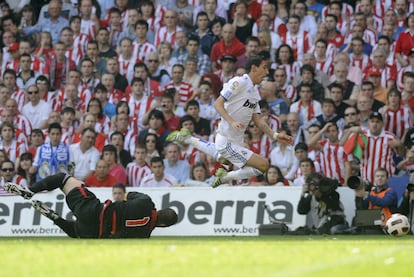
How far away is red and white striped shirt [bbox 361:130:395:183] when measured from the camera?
63.0 ft

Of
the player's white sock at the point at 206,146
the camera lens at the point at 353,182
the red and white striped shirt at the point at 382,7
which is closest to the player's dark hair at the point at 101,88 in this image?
the player's white sock at the point at 206,146

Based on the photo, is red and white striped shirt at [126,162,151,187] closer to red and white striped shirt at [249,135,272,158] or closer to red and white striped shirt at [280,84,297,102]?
red and white striped shirt at [249,135,272,158]

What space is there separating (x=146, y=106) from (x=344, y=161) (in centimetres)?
448

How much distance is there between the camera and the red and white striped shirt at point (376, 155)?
1919cm

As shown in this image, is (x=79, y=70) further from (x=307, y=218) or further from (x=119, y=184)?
(x=307, y=218)

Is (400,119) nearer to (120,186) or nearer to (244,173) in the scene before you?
(244,173)

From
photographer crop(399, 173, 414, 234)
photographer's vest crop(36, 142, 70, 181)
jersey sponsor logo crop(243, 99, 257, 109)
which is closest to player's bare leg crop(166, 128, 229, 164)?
jersey sponsor logo crop(243, 99, 257, 109)

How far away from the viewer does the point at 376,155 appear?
757 inches

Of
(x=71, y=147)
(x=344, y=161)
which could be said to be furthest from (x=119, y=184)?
(x=344, y=161)

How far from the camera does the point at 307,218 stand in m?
18.6

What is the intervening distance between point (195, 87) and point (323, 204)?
4903mm

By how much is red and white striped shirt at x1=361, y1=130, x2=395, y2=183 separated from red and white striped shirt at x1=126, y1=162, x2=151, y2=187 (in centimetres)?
404

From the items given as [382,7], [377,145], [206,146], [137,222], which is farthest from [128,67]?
[137,222]

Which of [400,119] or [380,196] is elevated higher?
[400,119]
